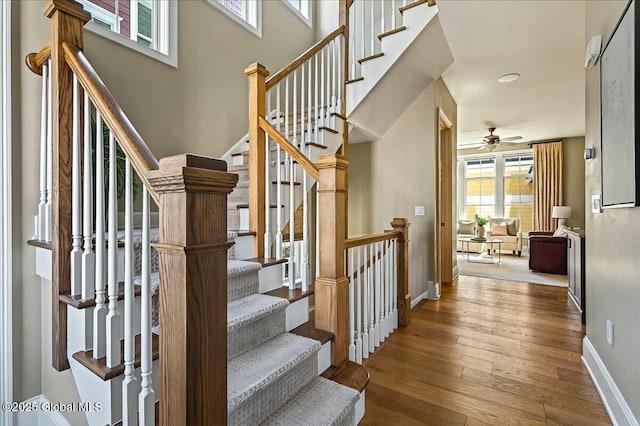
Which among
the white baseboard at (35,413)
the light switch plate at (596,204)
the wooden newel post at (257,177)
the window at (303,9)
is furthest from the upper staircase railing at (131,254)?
the window at (303,9)

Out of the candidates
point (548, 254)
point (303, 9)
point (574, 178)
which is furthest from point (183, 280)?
point (574, 178)

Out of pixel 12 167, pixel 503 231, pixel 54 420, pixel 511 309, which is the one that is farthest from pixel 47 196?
pixel 503 231

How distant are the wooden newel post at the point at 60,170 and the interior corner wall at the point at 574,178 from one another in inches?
365

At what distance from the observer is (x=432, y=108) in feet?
12.7

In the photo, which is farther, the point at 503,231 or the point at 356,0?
the point at 503,231

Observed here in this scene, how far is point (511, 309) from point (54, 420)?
13.3ft

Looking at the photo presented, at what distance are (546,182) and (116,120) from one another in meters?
9.25

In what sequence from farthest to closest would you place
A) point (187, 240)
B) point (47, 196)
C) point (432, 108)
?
point (432, 108) → point (47, 196) → point (187, 240)

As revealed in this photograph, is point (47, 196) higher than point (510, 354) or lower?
higher

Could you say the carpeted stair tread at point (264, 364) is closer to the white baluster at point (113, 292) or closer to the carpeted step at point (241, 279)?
the carpeted step at point (241, 279)

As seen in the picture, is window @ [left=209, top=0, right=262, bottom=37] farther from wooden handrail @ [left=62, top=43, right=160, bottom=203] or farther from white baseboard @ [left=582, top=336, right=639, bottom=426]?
white baseboard @ [left=582, top=336, right=639, bottom=426]

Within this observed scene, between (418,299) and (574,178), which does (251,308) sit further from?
(574,178)

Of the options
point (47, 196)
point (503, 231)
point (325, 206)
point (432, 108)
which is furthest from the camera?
point (503, 231)

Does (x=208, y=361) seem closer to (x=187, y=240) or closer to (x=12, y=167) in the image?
(x=187, y=240)
